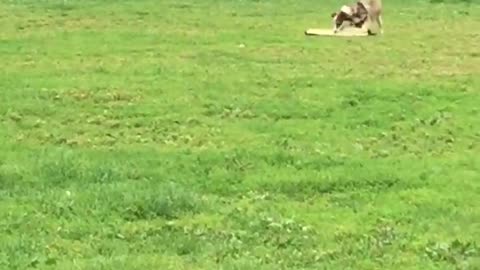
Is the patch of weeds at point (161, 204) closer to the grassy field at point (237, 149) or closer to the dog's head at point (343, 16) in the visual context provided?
the grassy field at point (237, 149)

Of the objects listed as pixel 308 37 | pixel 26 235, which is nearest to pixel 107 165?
pixel 26 235

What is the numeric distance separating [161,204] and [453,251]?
71.0 inches

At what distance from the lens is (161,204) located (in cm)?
754

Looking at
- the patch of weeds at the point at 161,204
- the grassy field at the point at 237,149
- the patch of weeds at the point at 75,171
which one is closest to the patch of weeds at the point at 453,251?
the grassy field at the point at 237,149

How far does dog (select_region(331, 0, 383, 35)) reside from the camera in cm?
1631

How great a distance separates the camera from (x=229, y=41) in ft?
53.0

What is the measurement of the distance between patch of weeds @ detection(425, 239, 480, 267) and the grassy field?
16mm

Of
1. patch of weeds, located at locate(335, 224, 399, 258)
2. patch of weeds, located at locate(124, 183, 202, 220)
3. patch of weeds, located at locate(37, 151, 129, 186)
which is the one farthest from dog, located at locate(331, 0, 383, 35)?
patch of weeds, located at locate(335, 224, 399, 258)

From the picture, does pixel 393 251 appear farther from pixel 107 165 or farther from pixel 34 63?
pixel 34 63

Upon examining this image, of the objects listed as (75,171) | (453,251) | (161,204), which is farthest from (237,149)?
(453,251)

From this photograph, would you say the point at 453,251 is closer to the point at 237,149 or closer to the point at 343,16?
the point at 237,149

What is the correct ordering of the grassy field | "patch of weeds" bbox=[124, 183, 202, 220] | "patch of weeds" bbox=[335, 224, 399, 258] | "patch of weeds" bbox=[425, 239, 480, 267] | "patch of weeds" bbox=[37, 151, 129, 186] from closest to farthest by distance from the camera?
"patch of weeds" bbox=[425, 239, 480, 267] < "patch of weeds" bbox=[335, 224, 399, 258] < the grassy field < "patch of weeds" bbox=[124, 183, 202, 220] < "patch of weeds" bbox=[37, 151, 129, 186]

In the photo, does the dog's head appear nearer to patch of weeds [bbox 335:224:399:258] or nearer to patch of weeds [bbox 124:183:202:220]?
patch of weeds [bbox 124:183:202:220]

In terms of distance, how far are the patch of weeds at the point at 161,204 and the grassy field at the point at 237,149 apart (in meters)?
0.01
